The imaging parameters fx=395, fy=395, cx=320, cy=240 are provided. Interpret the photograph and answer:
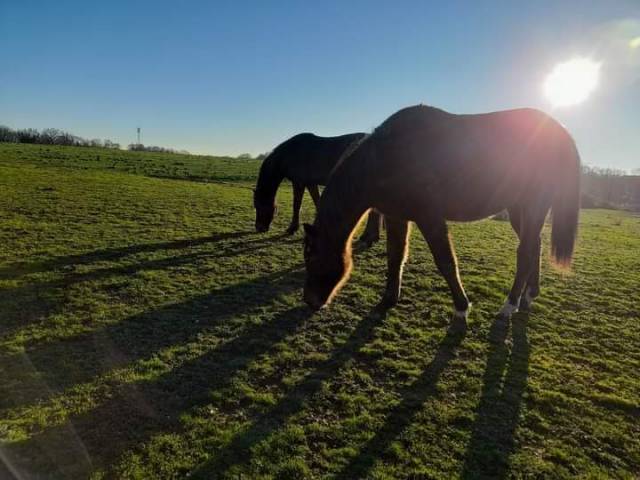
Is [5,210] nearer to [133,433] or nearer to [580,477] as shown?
[133,433]

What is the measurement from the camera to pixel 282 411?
3.17 meters

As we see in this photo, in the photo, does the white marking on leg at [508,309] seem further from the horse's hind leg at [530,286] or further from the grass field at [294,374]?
the horse's hind leg at [530,286]

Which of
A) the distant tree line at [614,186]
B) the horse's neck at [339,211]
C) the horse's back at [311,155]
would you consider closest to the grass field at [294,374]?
the horse's neck at [339,211]

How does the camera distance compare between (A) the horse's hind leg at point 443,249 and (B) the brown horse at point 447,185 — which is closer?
(B) the brown horse at point 447,185

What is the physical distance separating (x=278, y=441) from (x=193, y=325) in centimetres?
229

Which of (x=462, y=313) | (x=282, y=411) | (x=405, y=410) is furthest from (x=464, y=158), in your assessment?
(x=282, y=411)

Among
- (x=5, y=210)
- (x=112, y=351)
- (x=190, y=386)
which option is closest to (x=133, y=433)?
(x=190, y=386)

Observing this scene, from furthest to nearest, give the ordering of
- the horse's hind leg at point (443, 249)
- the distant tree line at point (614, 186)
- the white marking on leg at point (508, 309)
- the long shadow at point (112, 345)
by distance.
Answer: the distant tree line at point (614, 186)
the white marking on leg at point (508, 309)
the horse's hind leg at point (443, 249)
the long shadow at point (112, 345)

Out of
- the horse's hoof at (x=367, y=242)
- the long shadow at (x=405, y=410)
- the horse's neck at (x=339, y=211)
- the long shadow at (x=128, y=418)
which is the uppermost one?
the horse's neck at (x=339, y=211)

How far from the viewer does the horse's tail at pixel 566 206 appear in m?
5.12

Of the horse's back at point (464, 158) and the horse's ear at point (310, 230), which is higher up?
the horse's back at point (464, 158)

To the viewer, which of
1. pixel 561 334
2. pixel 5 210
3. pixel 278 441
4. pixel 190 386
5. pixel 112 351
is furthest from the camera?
pixel 5 210

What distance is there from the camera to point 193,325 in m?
4.71

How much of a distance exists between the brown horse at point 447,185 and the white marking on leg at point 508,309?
0.04 feet
